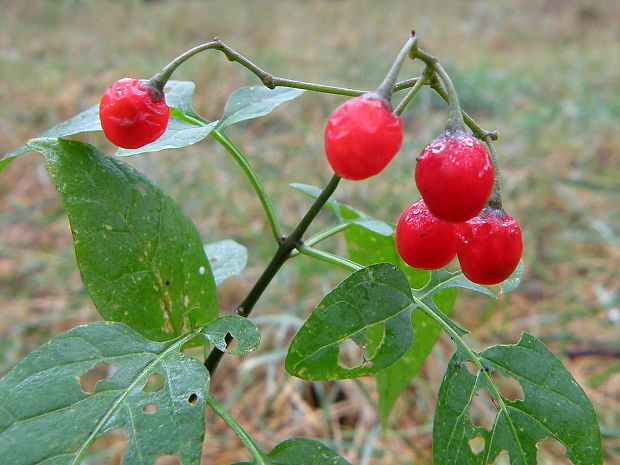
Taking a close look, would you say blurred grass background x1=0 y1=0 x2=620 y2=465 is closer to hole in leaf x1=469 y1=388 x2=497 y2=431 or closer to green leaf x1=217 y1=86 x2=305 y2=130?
hole in leaf x1=469 y1=388 x2=497 y2=431

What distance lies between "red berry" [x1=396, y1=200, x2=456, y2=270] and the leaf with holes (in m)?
0.37

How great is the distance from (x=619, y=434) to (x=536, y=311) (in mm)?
1047

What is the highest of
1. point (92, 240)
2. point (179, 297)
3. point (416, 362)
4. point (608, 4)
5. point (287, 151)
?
point (92, 240)

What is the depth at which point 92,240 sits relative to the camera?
1.08m

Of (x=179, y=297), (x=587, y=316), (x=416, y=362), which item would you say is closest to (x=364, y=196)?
(x=587, y=316)

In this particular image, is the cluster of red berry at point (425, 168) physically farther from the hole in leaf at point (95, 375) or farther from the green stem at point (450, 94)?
the hole in leaf at point (95, 375)

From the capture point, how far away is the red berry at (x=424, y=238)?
3.21ft

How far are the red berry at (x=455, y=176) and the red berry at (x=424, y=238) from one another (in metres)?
0.13

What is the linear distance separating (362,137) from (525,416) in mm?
573

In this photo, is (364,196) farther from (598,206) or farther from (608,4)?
(608,4)

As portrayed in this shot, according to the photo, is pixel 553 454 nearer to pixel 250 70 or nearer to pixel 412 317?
pixel 412 317

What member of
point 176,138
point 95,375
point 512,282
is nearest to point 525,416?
point 512,282

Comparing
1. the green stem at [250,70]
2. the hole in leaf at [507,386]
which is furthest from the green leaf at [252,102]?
the hole in leaf at [507,386]

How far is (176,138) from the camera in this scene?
1062mm
